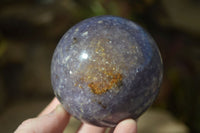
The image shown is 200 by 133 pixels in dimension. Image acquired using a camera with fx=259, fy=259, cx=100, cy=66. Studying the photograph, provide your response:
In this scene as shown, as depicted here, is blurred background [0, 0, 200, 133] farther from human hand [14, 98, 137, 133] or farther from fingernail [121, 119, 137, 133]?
fingernail [121, 119, 137, 133]

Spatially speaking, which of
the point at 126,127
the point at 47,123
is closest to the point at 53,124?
the point at 47,123

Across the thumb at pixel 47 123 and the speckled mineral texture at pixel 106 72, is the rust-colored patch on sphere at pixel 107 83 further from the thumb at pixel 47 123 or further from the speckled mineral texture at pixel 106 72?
the thumb at pixel 47 123

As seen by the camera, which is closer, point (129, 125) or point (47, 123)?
point (129, 125)

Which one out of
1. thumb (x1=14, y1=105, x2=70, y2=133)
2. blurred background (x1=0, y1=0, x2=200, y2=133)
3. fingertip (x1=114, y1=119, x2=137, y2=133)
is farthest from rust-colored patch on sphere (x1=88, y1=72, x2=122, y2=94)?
blurred background (x1=0, y1=0, x2=200, y2=133)

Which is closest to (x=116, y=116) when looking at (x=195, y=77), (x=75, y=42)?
(x=75, y=42)

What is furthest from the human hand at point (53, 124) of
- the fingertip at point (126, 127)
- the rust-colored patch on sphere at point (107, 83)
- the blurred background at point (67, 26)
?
the blurred background at point (67, 26)

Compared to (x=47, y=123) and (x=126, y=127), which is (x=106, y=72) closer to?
(x=126, y=127)
